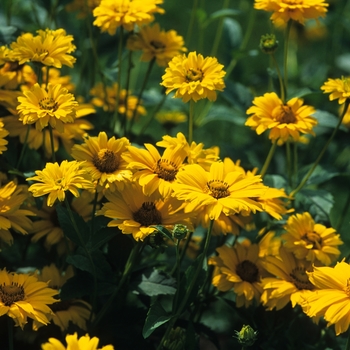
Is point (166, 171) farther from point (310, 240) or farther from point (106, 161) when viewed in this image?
point (310, 240)

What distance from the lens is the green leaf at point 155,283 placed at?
4.02 ft

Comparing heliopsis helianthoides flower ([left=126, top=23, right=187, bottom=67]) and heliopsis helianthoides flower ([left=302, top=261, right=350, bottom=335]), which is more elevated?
heliopsis helianthoides flower ([left=126, top=23, right=187, bottom=67])

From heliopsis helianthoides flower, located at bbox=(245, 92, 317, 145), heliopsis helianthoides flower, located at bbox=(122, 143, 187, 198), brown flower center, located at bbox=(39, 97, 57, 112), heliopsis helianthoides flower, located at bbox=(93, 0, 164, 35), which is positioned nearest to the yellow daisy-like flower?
brown flower center, located at bbox=(39, 97, 57, 112)

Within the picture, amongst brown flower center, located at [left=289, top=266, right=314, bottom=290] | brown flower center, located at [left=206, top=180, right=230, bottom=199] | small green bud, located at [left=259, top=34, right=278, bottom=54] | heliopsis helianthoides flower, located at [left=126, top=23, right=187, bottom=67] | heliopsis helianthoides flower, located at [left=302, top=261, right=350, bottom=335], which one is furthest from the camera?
heliopsis helianthoides flower, located at [left=126, top=23, right=187, bottom=67]

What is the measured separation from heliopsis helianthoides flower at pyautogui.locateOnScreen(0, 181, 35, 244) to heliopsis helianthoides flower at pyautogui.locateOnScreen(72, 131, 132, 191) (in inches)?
5.1

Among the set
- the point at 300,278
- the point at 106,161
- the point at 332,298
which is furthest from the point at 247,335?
the point at 106,161

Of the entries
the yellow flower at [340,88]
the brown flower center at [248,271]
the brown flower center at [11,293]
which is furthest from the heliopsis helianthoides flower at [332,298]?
the brown flower center at [11,293]

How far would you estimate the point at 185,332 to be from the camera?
1.22 metres

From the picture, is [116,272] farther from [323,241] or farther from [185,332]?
[323,241]

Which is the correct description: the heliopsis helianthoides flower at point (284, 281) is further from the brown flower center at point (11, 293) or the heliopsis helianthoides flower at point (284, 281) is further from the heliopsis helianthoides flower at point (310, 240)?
the brown flower center at point (11, 293)

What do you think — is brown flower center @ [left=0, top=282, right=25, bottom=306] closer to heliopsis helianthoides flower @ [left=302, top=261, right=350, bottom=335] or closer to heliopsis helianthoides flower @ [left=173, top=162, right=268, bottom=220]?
heliopsis helianthoides flower @ [left=173, top=162, right=268, bottom=220]

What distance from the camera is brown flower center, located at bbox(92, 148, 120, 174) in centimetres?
117

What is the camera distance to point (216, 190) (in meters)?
1.13

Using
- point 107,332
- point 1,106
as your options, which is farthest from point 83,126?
point 107,332
